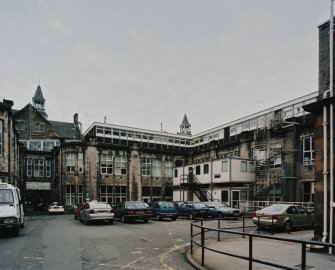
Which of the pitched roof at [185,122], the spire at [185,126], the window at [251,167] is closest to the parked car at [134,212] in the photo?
the window at [251,167]

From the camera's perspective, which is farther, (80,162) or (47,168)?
(47,168)

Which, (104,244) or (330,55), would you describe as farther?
(104,244)

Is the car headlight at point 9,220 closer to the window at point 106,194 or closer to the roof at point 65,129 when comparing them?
the window at point 106,194

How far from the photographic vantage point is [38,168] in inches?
1866

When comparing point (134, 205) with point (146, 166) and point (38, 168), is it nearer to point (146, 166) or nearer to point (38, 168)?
point (146, 166)

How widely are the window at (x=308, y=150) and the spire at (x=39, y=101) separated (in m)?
57.4

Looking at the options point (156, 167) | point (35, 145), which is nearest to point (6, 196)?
point (156, 167)

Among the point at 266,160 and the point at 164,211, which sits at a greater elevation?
the point at 266,160

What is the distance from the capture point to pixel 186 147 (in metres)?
51.5

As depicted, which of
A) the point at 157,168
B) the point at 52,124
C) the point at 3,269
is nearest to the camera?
the point at 3,269

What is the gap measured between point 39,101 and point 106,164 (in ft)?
122

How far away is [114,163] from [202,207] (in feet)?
63.4

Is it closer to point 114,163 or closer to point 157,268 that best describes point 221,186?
point 114,163

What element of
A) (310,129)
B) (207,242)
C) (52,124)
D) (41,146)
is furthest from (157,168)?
(207,242)
